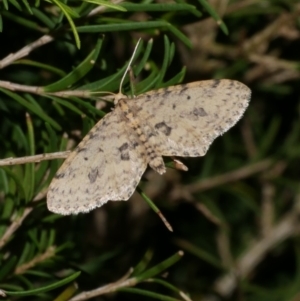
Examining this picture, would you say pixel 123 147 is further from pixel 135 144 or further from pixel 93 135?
pixel 93 135

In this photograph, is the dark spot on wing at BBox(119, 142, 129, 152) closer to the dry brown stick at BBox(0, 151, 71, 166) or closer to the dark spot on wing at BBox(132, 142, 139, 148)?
the dark spot on wing at BBox(132, 142, 139, 148)

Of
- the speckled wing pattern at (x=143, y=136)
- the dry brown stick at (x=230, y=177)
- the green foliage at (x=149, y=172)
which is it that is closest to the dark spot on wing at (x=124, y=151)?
the speckled wing pattern at (x=143, y=136)

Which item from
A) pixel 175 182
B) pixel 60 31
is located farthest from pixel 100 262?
pixel 60 31

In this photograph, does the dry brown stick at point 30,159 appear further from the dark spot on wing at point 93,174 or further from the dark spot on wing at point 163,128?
the dark spot on wing at point 163,128

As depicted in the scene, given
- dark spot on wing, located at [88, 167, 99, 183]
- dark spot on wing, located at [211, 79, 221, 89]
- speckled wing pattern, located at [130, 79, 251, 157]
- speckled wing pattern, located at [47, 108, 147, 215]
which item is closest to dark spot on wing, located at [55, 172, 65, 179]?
speckled wing pattern, located at [47, 108, 147, 215]

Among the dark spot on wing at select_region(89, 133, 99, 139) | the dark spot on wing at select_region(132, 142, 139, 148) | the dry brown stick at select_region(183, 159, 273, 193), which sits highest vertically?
the dark spot on wing at select_region(89, 133, 99, 139)

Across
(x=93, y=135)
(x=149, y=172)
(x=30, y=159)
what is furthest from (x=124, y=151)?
(x=149, y=172)
